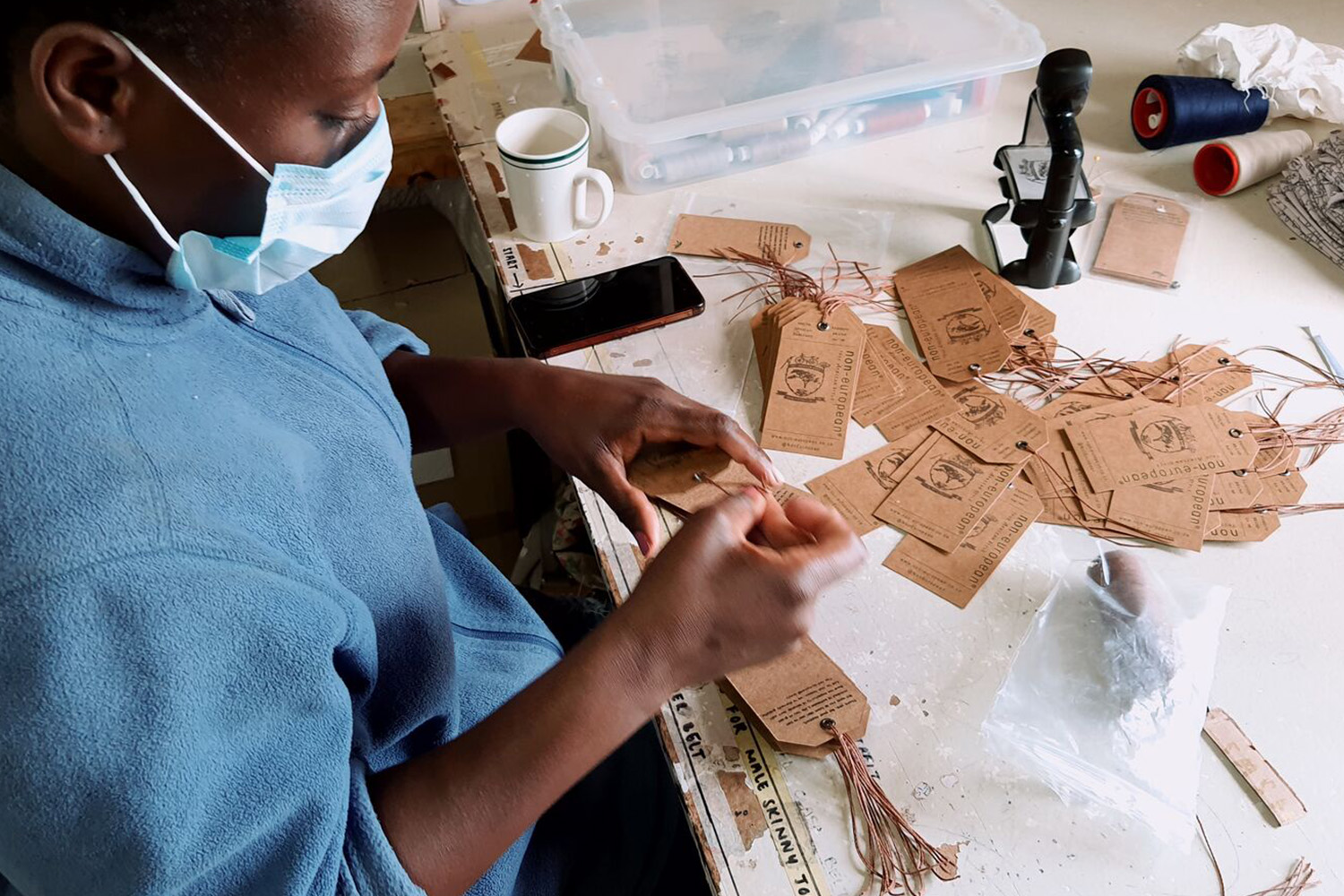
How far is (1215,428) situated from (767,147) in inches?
23.0

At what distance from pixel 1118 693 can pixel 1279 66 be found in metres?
0.90

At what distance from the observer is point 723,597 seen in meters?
0.62

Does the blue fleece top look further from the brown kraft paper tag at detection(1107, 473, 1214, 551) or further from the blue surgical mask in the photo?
the brown kraft paper tag at detection(1107, 473, 1214, 551)

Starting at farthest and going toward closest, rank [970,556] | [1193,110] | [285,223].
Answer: [1193,110], [970,556], [285,223]

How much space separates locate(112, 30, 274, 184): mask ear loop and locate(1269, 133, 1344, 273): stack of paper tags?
3.51 ft

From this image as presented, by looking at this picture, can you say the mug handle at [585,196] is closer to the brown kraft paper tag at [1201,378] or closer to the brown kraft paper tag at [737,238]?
the brown kraft paper tag at [737,238]

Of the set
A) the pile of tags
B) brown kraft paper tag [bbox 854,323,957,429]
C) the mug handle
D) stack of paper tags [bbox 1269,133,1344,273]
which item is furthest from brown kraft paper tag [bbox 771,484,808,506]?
stack of paper tags [bbox 1269,133,1344,273]

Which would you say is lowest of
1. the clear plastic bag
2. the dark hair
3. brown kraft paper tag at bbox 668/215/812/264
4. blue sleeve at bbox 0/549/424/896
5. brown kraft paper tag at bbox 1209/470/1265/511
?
the clear plastic bag

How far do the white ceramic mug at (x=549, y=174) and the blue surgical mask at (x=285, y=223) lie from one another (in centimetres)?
39

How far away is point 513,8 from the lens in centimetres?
140

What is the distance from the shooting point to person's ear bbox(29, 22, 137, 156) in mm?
410

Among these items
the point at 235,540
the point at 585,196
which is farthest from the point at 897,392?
the point at 235,540

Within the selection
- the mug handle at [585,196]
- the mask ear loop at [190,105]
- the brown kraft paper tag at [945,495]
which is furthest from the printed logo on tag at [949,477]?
the mask ear loop at [190,105]

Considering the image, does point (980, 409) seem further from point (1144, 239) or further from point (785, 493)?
point (1144, 239)
